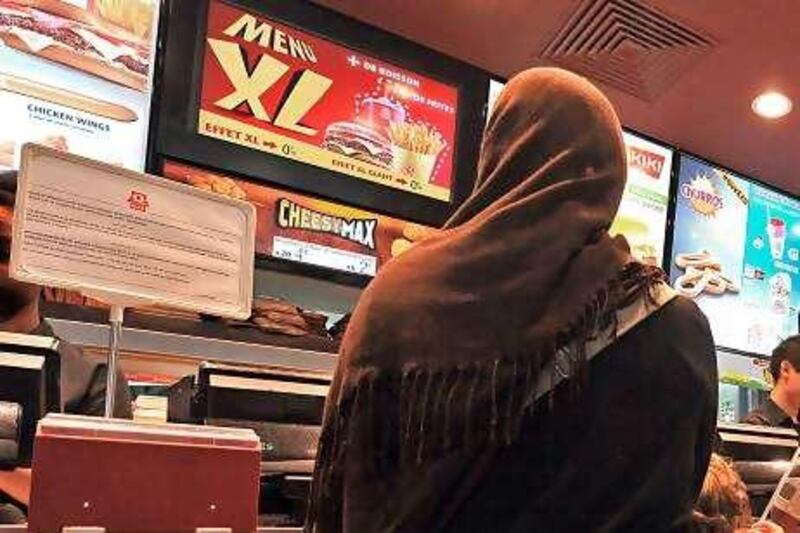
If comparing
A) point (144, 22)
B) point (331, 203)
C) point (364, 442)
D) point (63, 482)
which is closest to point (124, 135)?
point (144, 22)

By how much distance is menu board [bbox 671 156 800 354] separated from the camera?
4809 mm

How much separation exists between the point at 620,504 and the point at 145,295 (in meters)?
0.94

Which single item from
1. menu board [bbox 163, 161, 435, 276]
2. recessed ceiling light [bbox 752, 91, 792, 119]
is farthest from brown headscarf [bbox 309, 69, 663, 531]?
recessed ceiling light [bbox 752, 91, 792, 119]

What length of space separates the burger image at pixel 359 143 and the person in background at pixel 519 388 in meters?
2.43

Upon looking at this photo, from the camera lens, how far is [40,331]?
2521 mm

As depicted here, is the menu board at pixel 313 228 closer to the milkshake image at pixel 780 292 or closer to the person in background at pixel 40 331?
the person in background at pixel 40 331

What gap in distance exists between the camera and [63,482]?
1.52 meters

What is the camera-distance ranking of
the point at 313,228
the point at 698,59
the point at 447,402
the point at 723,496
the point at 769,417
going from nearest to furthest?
the point at 447,402 → the point at 723,496 → the point at 313,228 → the point at 698,59 → the point at 769,417

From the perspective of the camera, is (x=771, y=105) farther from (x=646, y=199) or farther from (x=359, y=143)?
(x=359, y=143)

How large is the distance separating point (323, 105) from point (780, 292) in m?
2.67

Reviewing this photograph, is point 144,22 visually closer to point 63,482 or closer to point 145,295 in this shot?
point 145,295

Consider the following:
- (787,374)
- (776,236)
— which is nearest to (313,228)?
(787,374)

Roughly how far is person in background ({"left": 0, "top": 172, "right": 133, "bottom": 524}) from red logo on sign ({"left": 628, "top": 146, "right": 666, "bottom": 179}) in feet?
9.11

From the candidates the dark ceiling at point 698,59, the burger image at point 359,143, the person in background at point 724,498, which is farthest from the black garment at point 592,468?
the dark ceiling at point 698,59
